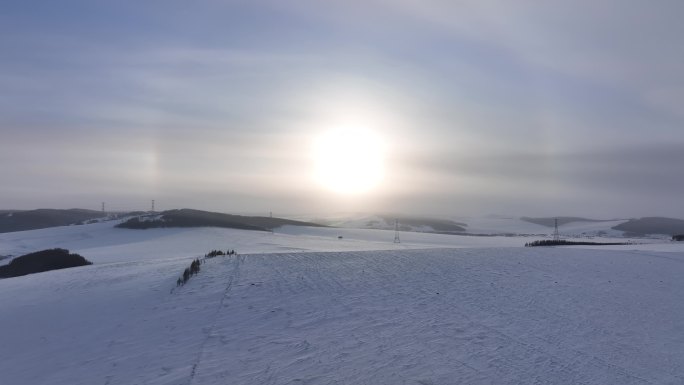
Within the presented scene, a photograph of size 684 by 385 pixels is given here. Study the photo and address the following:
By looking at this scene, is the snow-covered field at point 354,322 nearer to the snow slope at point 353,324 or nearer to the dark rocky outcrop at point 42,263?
the snow slope at point 353,324

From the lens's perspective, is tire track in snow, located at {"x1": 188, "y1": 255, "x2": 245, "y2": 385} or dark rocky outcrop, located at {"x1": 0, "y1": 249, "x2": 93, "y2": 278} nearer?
tire track in snow, located at {"x1": 188, "y1": 255, "x2": 245, "y2": 385}

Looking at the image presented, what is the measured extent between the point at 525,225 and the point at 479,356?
134571 mm

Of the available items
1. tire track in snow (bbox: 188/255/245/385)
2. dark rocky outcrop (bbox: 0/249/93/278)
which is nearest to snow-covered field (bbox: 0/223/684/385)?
tire track in snow (bbox: 188/255/245/385)

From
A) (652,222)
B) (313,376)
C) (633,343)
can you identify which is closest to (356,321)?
(313,376)

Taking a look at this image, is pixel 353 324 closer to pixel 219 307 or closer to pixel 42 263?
pixel 219 307

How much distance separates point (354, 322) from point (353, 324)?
15 centimetres

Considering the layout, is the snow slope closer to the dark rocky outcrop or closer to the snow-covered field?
the snow-covered field

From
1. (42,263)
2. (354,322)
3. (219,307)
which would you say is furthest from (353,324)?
(42,263)

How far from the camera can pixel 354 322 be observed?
1116 centimetres

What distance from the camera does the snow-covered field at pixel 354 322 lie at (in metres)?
8.75

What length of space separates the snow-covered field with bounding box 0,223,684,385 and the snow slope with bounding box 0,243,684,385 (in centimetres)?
5

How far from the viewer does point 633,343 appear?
403 inches

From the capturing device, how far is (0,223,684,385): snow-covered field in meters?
Result: 8.75

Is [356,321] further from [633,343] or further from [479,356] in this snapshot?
[633,343]
